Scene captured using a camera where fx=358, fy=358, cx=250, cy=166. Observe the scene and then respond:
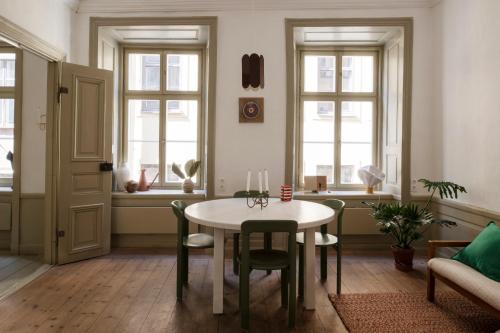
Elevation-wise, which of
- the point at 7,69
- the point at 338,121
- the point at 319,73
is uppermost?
the point at 319,73

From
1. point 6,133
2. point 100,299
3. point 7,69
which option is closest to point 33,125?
point 6,133

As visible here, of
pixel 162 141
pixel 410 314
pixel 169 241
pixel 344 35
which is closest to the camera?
pixel 410 314

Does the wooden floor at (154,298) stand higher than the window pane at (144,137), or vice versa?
the window pane at (144,137)

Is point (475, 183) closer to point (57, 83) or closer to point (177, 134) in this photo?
point (177, 134)

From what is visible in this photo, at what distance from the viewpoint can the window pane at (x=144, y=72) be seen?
5207 millimetres

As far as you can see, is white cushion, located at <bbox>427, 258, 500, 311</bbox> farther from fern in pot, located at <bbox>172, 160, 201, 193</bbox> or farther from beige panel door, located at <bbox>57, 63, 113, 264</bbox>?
beige panel door, located at <bbox>57, 63, 113, 264</bbox>

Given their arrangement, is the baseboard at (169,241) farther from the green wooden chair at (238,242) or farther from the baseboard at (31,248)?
the green wooden chair at (238,242)

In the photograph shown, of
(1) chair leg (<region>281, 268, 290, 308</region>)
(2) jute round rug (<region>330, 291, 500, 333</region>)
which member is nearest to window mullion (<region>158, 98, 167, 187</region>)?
(1) chair leg (<region>281, 268, 290, 308</region>)

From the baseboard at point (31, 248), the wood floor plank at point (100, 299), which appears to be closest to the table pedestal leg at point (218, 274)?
the wood floor plank at point (100, 299)

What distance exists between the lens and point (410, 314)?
2.83 m

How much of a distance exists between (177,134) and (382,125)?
297 cm

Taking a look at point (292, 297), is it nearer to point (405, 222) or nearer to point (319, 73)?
point (405, 222)

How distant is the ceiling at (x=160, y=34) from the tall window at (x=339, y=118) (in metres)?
1.52

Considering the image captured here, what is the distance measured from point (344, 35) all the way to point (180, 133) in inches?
105
